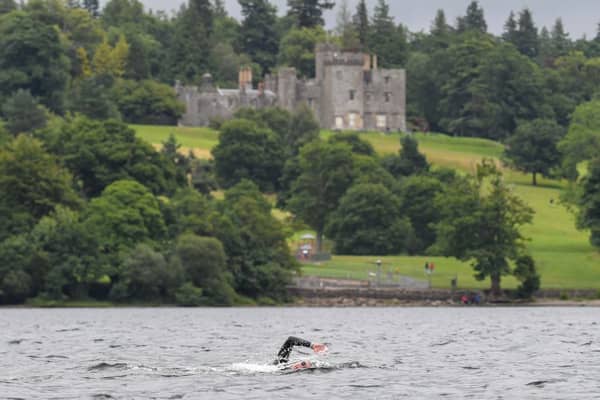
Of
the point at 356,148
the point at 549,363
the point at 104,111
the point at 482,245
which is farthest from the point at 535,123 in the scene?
the point at 549,363

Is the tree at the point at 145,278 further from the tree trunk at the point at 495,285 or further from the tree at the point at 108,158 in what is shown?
the tree at the point at 108,158

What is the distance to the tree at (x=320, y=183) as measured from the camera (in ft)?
469

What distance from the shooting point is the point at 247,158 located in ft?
554

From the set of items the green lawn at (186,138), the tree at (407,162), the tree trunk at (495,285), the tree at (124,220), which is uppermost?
the green lawn at (186,138)

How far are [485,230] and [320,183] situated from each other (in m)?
36.0

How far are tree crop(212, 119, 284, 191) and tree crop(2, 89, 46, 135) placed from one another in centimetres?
1728

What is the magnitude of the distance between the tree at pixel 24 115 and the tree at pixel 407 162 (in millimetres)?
33426

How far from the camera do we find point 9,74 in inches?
7810

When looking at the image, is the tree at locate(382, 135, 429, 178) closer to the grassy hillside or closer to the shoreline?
the grassy hillside

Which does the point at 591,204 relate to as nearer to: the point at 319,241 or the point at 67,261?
the point at 319,241

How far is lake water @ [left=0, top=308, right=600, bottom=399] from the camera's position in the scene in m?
Answer: 47.4

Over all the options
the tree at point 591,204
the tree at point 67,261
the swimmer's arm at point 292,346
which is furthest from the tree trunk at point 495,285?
the swimmer's arm at point 292,346

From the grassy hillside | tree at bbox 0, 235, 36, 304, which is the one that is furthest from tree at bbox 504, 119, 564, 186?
tree at bbox 0, 235, 36, 304

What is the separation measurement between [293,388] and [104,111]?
128 meters
